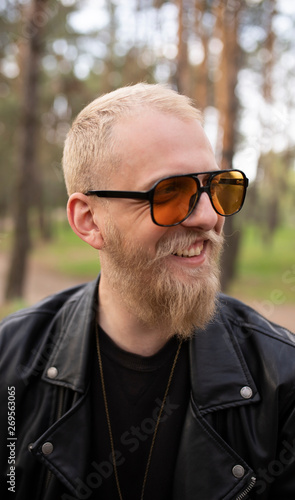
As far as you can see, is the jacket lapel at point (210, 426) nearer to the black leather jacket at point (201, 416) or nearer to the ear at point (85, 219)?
the black leather jacket at point (201, 416)

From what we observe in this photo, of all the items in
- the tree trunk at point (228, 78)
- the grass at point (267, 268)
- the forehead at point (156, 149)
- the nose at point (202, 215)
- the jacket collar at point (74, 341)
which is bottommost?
the grass at point (267, 268)

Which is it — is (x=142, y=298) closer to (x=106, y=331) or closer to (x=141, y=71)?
(x=106, y=331)

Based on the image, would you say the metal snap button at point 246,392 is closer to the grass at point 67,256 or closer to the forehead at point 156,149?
the forehead at point 156,149

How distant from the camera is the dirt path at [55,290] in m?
8.83

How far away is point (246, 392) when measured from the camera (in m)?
1.92

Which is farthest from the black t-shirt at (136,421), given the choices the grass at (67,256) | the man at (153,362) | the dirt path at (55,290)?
the grass at (67,256)

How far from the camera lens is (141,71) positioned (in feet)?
42.0

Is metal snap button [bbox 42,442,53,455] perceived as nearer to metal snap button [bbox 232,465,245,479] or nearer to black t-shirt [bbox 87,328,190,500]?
black t-shirt [bbox 87,328,190,500]

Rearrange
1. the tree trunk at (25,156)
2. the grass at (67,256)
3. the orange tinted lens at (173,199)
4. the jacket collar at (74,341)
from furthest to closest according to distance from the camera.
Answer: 1. the grass at (67,256)
2. the tree trunk at (25,156)
3. the jacket collar at (74,341)
4. the orange tinted lens at (173,199)

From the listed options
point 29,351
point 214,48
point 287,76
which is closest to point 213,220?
point 29,351

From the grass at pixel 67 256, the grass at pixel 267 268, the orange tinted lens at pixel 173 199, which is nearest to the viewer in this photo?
the orange tinted lens at pixel 173 199

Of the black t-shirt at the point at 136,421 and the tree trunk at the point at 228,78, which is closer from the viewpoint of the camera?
the black t-shirt at the point at 136,421

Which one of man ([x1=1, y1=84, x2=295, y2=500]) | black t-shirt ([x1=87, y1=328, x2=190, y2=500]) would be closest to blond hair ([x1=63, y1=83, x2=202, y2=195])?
man ([x1=1, y1=84, x2=295, y2=500])

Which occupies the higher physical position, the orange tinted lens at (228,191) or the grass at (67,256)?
the orange tinted lens at (228,191)
